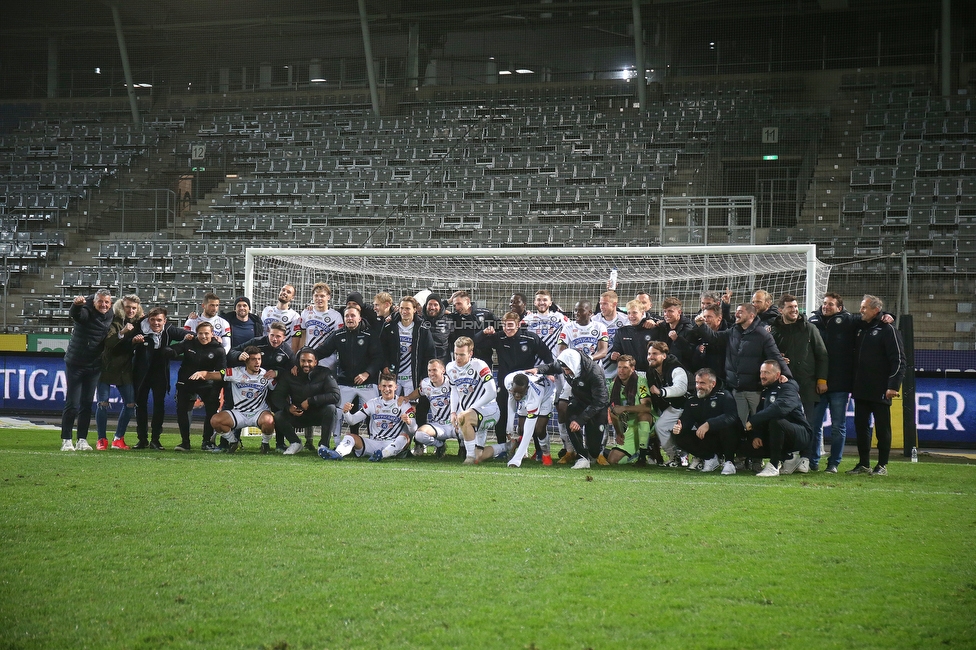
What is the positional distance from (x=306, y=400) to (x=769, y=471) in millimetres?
5300

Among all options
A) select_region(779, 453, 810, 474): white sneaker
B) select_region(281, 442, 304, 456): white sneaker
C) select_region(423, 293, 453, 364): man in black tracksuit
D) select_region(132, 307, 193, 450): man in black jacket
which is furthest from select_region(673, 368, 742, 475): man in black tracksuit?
select_region(132, 307, 193, 450): man in black jacket

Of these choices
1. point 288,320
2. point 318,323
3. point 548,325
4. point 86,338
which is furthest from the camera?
point 288,320

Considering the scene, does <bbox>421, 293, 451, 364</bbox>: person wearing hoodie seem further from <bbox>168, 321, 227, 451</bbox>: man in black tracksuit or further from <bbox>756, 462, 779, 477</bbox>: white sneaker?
<bbox>756, 462, 779, 477</bbox>: white sneaker

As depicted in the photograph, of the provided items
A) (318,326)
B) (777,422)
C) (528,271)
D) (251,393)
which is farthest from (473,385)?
(528,271)

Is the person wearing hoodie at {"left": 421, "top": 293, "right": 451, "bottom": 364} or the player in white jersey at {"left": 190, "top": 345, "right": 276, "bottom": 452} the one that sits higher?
the person wearing hoodie at {"left": 421, "top": 293, "right": 451, "bottom": 364}

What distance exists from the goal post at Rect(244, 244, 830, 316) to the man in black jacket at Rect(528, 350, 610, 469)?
3077mm

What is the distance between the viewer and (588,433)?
10.3m

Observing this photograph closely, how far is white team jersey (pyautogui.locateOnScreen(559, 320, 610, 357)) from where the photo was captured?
1152cm

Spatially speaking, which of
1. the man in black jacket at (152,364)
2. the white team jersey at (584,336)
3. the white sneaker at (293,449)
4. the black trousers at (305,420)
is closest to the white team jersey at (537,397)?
the white team jersey at (584,336)

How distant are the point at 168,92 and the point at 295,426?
935 inches

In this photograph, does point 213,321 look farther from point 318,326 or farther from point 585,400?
point 585,400

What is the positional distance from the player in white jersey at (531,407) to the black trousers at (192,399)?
377 centimetres

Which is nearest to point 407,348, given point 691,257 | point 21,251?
point 691,257

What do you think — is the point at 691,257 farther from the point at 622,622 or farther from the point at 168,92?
the point at 168,92
